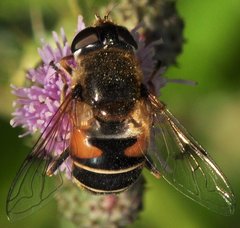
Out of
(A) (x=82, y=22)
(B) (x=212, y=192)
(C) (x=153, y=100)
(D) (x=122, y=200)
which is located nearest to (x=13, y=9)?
(A) (x=82, y=22)

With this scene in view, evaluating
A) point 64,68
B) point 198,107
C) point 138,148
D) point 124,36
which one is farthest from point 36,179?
point 198,107

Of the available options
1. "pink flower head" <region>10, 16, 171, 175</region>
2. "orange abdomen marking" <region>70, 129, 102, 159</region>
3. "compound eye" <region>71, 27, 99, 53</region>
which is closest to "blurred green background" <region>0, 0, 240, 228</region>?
"pink flower head" <region>10, 16, 171, 175</region>

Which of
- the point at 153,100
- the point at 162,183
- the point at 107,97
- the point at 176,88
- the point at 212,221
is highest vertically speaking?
the point at 107,97

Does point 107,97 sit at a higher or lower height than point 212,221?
higher

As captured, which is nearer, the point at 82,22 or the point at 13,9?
the point at 82,22

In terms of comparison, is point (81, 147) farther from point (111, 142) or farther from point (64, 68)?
point (64, 68)

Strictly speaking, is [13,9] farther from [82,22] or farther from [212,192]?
[212,192]

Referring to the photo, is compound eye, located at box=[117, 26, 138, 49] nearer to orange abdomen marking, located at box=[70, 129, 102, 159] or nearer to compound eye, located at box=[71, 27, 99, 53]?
compound eye, located at box=[71, 27, 99, 53]
